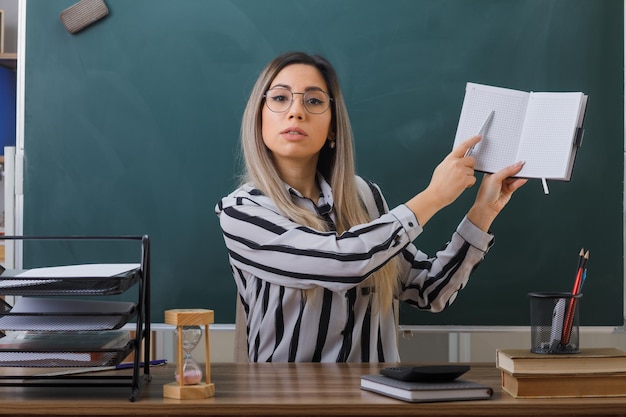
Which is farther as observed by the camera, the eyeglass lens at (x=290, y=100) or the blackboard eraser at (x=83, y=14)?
the blackboard eraser at (x=83, y=14)

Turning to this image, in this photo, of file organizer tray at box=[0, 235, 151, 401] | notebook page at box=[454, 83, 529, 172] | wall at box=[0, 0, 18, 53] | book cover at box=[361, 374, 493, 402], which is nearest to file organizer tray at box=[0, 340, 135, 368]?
file organizer tray at box=[0, 235, 151, 401]

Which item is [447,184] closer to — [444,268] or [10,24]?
[444,268]

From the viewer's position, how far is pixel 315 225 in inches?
71.4

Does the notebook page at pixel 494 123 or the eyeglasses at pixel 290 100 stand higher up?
the eyeglasses at pixel 290 100

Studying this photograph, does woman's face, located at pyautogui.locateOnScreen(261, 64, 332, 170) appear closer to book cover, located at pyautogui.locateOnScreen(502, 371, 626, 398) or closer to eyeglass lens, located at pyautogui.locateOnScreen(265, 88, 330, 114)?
eyeglass lens, located at pyautogui.locateOnScreen(265, 88, 330, 114)

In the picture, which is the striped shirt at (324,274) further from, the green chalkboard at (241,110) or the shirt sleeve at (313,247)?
the green chalkboard at (241,110)

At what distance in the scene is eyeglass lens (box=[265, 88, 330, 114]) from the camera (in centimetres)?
191

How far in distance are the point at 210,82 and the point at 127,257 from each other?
59 cm

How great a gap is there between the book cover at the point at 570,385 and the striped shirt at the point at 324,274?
459 millimetres

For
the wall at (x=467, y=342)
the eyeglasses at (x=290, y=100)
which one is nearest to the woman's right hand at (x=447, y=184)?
the eyeglasses at (x=290, y=100)

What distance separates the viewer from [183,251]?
239 centimetres

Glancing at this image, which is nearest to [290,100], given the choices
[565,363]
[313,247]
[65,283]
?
[313,247]

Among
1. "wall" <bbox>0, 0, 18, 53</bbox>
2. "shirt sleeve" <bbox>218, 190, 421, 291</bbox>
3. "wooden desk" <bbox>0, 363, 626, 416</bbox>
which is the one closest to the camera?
"wooden desk" <bbox>0, 363, 626, 416</bbox>

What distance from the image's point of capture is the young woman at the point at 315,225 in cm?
168
